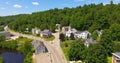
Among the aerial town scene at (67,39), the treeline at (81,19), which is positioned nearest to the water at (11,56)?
the aerial town scene at (67,39)

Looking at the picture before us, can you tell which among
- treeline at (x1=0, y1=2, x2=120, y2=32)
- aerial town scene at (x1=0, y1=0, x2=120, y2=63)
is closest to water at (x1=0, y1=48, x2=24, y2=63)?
aerial town scene at (x1=0, y1=0, x2=120, y2=63)

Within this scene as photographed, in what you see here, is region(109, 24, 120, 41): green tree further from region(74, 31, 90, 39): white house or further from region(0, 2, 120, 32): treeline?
region(0, 2, 120, 32): treeline

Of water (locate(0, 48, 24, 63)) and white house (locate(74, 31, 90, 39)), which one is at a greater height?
white house (locate(74, 31, 90, 39))

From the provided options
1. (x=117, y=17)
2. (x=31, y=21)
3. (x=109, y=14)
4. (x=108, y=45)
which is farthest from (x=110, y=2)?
(x=108, y=45)

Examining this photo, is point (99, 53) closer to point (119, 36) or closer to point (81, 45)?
point (81, 45)

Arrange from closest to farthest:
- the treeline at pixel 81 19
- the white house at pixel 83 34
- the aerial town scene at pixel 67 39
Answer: the aerial town scene at pixel 67 39 < the white house at pixel 83 34 < the treeline at pixel 81 19

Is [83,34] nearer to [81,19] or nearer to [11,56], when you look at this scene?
[81,19]

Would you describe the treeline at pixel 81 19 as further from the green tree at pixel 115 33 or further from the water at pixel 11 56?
the water at pixel 11 56

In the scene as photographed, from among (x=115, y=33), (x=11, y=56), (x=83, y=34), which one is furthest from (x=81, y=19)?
(x=11, y=56)

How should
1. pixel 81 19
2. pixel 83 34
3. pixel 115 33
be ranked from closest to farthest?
1. pixel 115 33
2. pixel 83 34
3. pixel 81 19
